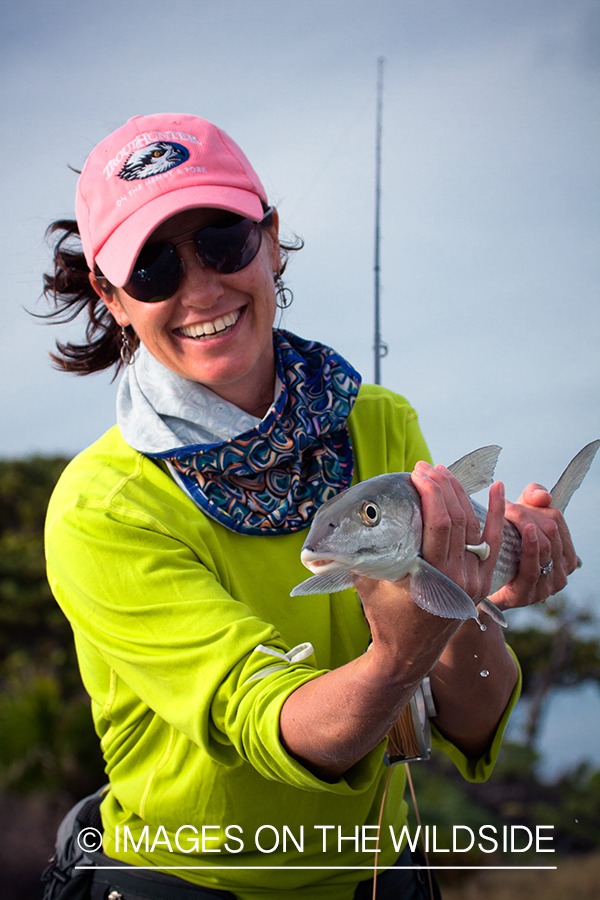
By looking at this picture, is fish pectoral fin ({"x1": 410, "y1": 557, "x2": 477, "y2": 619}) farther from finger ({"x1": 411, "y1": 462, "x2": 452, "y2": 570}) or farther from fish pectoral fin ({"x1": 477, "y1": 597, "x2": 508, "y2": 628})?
fish pectoral fin ({"x1": 477, "y1": 597, "x2": 508, "y2": 628})

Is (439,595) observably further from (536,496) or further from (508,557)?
(536,496)

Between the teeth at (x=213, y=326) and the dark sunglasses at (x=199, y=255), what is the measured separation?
0.37 feet

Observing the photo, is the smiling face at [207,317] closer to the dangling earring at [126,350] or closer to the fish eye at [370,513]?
the dangling earring at [126,350]

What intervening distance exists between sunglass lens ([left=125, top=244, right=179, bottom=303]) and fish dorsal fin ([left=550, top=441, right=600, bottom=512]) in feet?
3.83

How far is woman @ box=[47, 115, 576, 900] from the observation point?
174cm

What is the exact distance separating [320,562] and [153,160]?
128cm

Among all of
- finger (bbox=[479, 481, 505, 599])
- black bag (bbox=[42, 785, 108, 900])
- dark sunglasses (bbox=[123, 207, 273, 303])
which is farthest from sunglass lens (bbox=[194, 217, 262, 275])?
black bag (bbox=[42, 785, 108, 900])

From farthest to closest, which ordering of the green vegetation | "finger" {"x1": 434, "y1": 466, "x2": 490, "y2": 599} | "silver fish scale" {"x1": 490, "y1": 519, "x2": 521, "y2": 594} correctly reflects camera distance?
the green vegetation, "silver fish scale" {"x1": 490, "y1": 519, "x2": 521, "y2": 594}, "finger" {"x1": 434, "y1": 466, "x2": 490, "y2": 599}

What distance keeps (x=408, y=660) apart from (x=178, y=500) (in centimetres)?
90

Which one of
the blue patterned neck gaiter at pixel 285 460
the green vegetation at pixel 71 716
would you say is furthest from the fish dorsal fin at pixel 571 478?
the green vegetation at pixel 71 716

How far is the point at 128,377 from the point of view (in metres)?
2.27

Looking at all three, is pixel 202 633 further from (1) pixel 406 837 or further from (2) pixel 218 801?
(1) pixel 406 837

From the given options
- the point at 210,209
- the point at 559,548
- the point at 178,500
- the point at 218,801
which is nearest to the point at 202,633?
the point at 178,500

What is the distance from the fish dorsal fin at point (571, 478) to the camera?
194 centimetres
